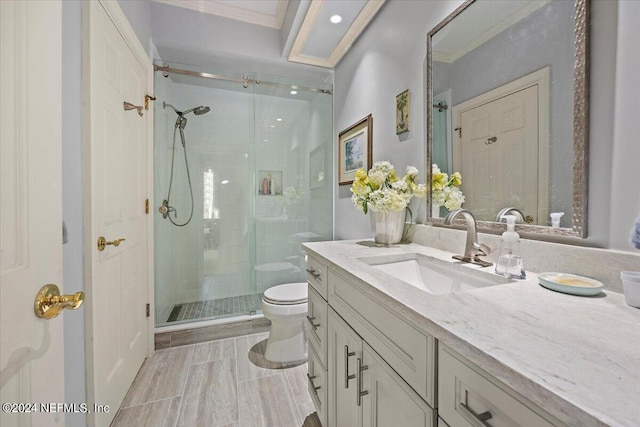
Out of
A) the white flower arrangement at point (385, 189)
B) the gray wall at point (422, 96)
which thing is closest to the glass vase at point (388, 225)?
the white flower arrangement at point (385, 189)

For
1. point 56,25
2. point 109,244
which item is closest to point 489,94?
point 56,25

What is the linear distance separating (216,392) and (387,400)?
1.27m

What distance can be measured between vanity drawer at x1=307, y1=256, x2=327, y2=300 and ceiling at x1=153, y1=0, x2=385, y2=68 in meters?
1.62

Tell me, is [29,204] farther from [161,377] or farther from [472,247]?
[161,377]

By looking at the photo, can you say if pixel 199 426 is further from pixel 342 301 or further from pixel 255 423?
pixel 342 301

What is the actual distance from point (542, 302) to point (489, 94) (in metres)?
0.79

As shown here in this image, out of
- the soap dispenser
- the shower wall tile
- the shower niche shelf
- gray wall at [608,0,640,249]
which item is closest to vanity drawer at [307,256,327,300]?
the soap dispenser

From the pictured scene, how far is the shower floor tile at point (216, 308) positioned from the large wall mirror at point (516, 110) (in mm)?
1889

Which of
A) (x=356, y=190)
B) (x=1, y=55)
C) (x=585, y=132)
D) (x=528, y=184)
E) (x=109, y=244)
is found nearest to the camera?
(x=1, y=55)

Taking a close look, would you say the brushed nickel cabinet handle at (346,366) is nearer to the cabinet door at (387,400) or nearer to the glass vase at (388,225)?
the cabinet door at (387,400)

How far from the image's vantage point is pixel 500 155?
992 mm

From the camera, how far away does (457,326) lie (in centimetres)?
49

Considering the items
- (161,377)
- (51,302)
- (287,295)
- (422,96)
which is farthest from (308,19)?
(161,377)

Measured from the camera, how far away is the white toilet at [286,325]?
1775 millimetres
